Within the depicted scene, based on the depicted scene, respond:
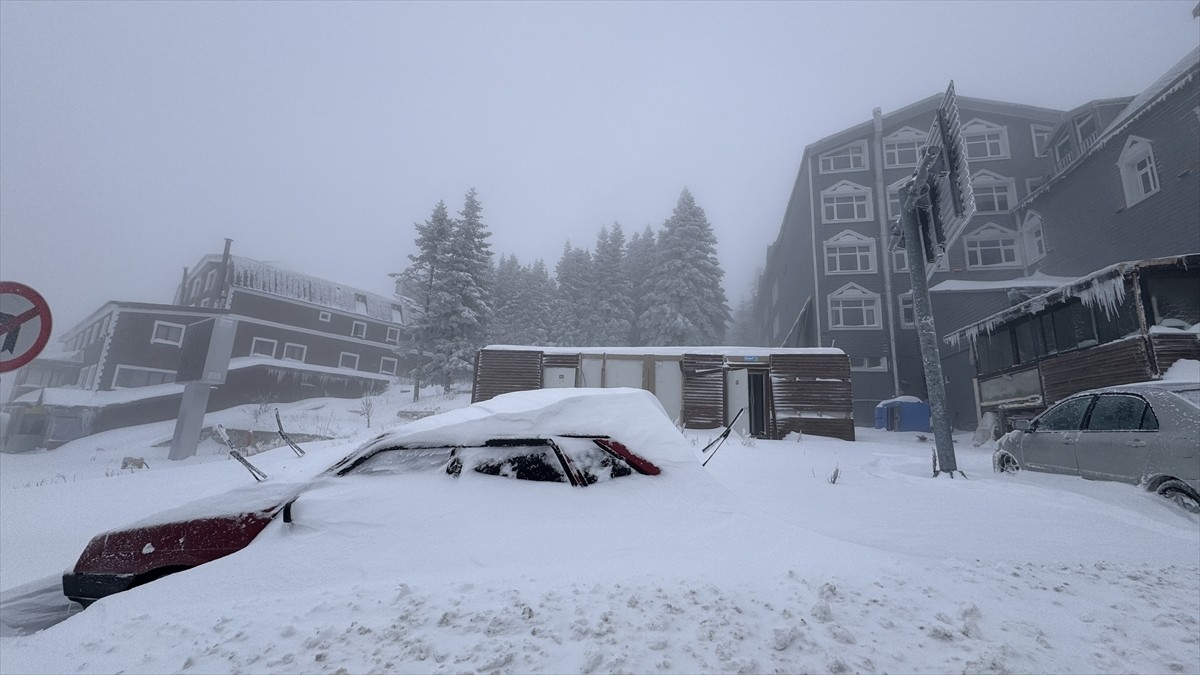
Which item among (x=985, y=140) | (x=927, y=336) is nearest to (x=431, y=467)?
(x=927, y=336)

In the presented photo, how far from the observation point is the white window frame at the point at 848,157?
29.8 metres

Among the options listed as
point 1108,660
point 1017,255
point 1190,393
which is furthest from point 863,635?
point 1017,255

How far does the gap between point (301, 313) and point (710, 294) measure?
30.3 meters

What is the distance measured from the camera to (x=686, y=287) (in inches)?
1315

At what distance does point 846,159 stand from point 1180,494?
29.5m

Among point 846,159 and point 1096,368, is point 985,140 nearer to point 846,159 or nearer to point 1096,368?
point 846,159

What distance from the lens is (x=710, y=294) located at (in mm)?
34719

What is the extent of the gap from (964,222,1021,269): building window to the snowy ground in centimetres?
2831

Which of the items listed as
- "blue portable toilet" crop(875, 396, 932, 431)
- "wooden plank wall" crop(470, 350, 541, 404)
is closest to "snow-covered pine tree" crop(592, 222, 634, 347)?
"wooden plank wall" crop(470, 350, 541, 404)

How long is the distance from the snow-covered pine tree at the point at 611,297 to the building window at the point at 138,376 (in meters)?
27.8

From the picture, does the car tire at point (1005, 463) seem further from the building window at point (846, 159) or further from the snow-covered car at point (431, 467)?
the building window at point (846, 159)

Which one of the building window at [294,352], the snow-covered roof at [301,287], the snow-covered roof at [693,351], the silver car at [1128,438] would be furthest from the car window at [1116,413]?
the snow-covered roof at [301,287]

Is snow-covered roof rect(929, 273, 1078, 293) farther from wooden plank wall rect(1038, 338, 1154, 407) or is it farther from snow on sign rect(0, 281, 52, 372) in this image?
snow on sign rect(0, 281, 52, 372)

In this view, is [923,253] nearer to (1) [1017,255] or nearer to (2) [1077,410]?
(2) [1077,410]
